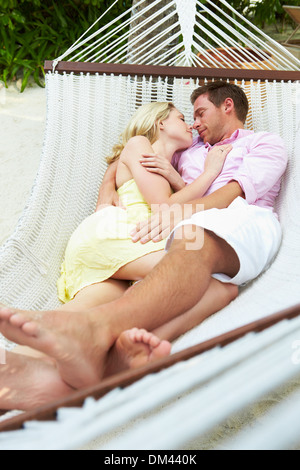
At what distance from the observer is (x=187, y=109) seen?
2.13m

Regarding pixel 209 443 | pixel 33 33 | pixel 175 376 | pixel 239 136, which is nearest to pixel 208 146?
pixel 239 136

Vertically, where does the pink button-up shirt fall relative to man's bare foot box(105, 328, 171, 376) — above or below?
above

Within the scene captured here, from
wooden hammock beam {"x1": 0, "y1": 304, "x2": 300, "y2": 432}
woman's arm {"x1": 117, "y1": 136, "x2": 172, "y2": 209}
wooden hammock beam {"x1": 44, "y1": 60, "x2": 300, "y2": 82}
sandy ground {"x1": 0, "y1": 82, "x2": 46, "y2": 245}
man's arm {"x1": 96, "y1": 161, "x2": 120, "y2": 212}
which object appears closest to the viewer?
wooden hammock beam {"x1": 0, "y1": 304, "x2": 300, "y2": 432}

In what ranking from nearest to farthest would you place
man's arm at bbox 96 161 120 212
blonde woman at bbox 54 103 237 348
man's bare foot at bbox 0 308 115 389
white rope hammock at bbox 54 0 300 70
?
Result: 1. man's bare foot at bbox 0 308 115 389
2. blonde woman at bbox 54 103 237 348
3. man's arm at bbox 96 161 120 212
4. white rope hammock at bbox 54 0 300 70

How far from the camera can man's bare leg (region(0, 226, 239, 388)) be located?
86 cm

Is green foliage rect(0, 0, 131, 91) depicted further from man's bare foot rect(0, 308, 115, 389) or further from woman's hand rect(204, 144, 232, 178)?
man's bare foot rect(0, 308, 115, 389)

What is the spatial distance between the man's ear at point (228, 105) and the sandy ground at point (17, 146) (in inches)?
47.6

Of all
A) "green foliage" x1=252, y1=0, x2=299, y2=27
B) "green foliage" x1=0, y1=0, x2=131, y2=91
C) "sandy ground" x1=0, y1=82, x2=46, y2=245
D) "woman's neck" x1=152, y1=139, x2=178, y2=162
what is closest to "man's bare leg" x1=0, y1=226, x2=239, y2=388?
"woman's neck" x1=152, y1=139, x2=178, y2=162

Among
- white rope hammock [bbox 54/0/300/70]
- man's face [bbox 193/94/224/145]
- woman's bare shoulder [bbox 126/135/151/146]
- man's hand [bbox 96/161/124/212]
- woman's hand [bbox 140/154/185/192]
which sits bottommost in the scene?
man's hand [bbox 96/161/124/212]

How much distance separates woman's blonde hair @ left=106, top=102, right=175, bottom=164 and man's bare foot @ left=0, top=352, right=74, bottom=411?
1.01 m

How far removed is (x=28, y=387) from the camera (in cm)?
95

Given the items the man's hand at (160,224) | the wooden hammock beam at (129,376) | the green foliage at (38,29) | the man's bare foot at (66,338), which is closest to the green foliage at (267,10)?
the green foliage at (38,29)

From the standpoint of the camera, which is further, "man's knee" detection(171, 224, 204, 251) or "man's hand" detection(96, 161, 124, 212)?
"man's hand" detection(96, 161, 124, 212)

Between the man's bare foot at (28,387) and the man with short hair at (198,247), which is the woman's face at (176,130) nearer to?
the man with short hair at (198,247)
